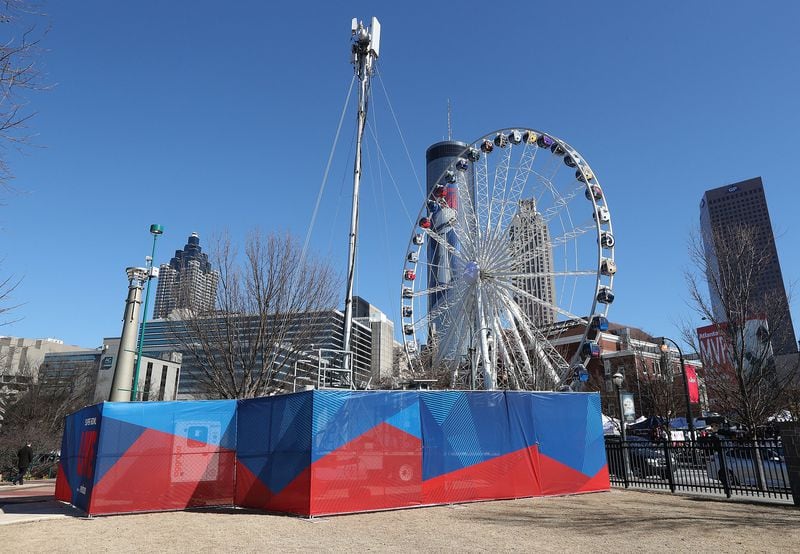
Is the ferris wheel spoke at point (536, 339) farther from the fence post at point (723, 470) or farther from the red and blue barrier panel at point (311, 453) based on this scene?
the red and blue barrier panel at point (311, 453)

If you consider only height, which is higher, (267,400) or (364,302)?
(364,302)

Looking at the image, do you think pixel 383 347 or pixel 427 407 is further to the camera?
pixel 383 347

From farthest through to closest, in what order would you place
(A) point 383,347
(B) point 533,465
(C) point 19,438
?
(A) point 383,347, (C) point 19,438, (B) point 533,465

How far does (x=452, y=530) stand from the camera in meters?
10.3

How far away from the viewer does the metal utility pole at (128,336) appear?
2527 cm

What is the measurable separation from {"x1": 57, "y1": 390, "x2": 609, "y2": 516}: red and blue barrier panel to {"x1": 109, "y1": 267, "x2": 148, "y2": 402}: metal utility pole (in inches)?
434

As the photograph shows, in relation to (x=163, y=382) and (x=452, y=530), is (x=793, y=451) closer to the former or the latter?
(x=452, y=530)

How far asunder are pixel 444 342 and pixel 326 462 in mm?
19235

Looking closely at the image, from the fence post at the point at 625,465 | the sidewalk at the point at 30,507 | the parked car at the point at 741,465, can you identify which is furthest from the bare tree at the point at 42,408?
the parked car at the point at 741,465

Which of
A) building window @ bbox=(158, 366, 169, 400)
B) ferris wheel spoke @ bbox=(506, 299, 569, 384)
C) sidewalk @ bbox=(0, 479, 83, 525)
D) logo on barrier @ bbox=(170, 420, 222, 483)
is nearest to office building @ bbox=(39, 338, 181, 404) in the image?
building window @ bbox=(158, 366, 169, 400)

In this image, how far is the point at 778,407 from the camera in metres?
31.3

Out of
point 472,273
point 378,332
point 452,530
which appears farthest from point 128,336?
point 378,332

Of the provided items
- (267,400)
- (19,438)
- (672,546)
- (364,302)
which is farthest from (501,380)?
(364,302)

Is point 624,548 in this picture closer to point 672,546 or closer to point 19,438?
point 672,546
